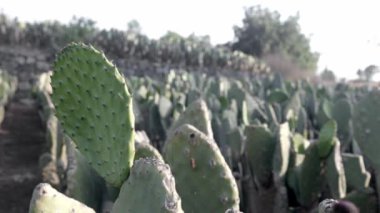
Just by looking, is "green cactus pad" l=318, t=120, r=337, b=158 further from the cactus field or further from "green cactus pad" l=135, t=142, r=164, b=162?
"green cactus pad" l=135, t=142, r=164, b=162

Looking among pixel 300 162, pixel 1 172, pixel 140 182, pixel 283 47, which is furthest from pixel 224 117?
pixel 283 47

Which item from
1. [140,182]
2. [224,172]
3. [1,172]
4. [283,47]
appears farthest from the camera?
[283,47]

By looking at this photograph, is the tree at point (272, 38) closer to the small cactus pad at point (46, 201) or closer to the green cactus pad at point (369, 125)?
the green cactus pad at point (369, 125)

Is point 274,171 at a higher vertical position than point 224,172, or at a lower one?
lower

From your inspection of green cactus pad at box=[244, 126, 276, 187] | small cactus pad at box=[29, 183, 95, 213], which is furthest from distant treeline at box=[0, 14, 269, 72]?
small cactus pad at box=[29, 183, 95, 213]

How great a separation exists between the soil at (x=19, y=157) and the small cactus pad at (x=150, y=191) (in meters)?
3.10

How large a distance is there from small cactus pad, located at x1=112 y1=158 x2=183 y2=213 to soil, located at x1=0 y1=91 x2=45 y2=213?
3101mm

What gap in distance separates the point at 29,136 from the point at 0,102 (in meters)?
0.80

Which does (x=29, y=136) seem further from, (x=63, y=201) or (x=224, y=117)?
(x=63, y=201)

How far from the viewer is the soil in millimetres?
4574

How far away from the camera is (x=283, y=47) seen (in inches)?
1344

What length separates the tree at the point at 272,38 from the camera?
109 feet

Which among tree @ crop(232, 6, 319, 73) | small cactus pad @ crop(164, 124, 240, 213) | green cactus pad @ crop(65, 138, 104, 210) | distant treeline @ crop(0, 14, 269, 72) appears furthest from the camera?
tree @ crop(232, 6, 319, 73)

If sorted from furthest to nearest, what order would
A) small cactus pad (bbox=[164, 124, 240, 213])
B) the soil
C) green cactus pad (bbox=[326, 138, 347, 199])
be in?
the soil → green cactus pad (bbox=[326, 138, 347, 199]) → small cactus pad (bbox=[164, 124, 240, 213])
